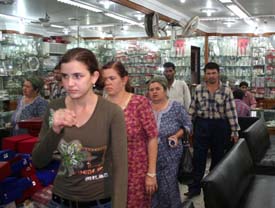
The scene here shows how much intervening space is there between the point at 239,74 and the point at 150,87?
713 centimetres

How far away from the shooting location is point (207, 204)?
250 centimetres

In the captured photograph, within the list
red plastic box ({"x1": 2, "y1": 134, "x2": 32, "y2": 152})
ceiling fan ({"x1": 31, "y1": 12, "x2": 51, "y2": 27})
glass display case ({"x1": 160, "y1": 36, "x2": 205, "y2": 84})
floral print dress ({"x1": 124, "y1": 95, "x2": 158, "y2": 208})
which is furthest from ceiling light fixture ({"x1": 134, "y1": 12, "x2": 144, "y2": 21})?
floral print dress ({"x1": 124, "y1": 95, "x2": 158, "y2": 208})

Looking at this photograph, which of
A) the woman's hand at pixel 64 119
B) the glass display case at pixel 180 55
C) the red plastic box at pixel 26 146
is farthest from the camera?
the glass display case at pixel 180 55

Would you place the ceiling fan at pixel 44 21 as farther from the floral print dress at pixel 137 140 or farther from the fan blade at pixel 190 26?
the fan blade at pixel 190 26

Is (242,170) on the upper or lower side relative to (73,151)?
lower

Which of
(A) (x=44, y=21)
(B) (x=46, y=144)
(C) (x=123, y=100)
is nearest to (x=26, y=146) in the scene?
(C) (x=123, y=100)

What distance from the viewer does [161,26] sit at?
7500 millimetres

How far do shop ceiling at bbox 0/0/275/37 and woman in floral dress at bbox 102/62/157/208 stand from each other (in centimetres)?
194

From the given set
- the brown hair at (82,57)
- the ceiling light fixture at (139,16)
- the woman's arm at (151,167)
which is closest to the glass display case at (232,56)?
the ceiling light fixture at (139,16)

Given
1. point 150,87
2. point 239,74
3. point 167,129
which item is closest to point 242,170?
point 167,129

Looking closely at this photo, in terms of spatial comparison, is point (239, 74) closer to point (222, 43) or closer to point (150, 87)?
point (222, 43)

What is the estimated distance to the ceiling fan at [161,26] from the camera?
22.3 feet

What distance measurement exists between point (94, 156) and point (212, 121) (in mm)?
3173

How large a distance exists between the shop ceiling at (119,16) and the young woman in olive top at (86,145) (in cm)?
264
